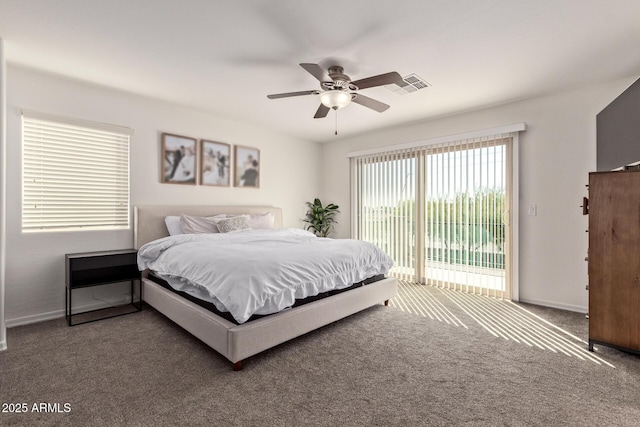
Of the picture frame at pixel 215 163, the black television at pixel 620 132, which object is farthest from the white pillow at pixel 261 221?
the black television at pixel 620 132

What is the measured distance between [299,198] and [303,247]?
2.90 m

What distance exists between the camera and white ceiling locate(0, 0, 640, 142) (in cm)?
209

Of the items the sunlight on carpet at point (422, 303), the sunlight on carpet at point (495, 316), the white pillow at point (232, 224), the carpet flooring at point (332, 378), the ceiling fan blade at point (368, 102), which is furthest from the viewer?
the white pillow at point (232, 224)

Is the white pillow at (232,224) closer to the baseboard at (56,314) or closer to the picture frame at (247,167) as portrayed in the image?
the picture frame at (247,167)

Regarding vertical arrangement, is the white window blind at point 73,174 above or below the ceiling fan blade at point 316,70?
below

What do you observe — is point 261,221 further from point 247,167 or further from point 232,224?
point 247,167

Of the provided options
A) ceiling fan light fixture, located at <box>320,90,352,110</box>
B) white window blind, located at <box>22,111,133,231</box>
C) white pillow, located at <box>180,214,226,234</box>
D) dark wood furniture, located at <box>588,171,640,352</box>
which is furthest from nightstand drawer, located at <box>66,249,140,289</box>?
dark wood furniture, located at <box>588,171,640,352</box>

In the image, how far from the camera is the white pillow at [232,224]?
3.91 metres

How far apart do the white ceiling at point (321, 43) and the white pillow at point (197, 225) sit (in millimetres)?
1541

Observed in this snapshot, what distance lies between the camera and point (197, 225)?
385 cm

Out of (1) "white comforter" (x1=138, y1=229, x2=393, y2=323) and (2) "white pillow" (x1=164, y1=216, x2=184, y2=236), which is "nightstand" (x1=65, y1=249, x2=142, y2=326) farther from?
(2) "white pillow" (x1=164, y1=216, x2=184, y2=236)

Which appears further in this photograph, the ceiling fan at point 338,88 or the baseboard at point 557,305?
the baseboard at point 557,305

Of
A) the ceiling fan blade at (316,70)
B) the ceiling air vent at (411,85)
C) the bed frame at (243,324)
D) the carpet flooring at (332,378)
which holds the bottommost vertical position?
the carpet flooring at (332,378)

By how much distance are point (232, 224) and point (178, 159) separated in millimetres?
1196
